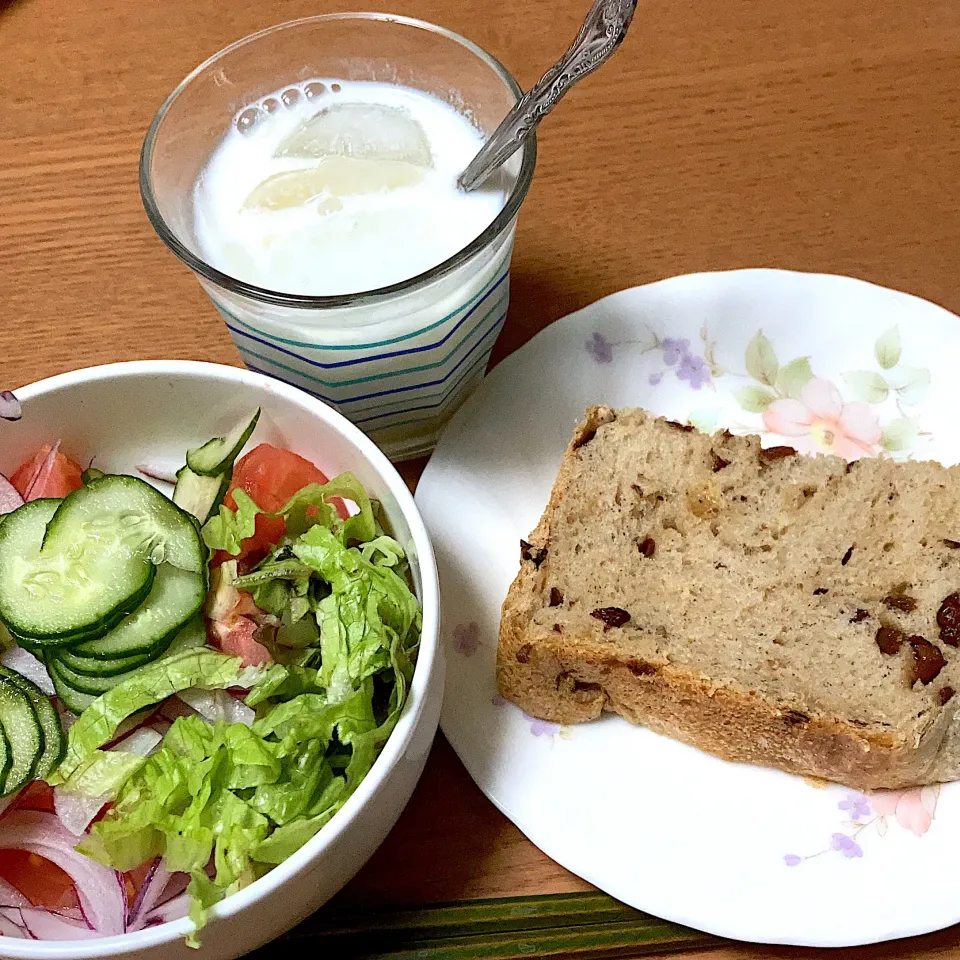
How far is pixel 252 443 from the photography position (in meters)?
1.27

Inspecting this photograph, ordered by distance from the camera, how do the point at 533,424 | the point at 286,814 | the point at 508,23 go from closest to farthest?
1. the point at 286,814
2. the point at 533,424
3. the point at 508,23

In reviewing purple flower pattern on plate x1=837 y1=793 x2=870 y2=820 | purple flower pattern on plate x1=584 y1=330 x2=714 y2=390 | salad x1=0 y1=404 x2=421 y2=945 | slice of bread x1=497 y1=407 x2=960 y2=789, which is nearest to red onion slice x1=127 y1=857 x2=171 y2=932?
salad x1=0 y1=404 x2=421 y2=945

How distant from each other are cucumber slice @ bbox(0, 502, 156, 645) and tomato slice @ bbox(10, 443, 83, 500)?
10 centimetres

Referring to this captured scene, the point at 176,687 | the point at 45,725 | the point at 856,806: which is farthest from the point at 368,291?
the point at 856,806

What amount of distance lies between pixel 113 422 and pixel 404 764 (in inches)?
22.6

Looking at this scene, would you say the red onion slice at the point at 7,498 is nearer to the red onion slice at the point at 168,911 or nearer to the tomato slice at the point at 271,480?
the tomato slice at the point at 271,480

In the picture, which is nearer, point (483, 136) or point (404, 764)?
point (404, 764)

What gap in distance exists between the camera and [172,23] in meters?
1.84

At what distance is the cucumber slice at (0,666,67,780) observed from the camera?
1.04m

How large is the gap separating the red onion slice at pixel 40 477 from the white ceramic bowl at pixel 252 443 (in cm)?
3

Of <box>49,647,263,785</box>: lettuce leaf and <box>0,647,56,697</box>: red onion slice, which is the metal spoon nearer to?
<box>49,647,263,785</box>: lettuce leaf

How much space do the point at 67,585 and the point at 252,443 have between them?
30cm

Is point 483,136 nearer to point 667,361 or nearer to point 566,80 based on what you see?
point 566,80

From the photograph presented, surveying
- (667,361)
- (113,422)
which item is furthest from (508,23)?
(113,422)
